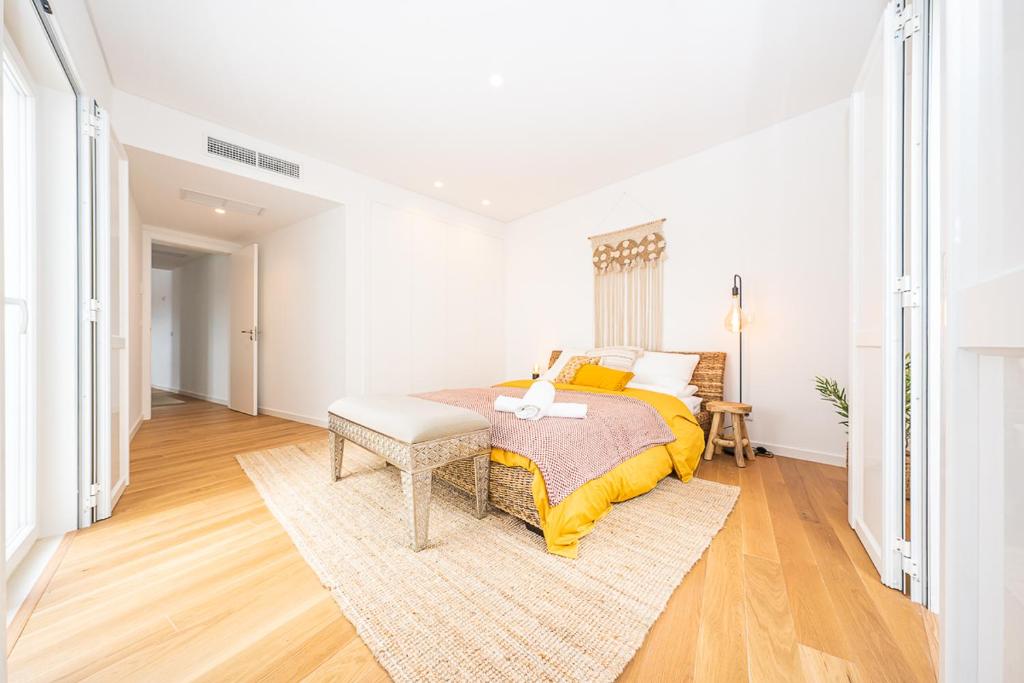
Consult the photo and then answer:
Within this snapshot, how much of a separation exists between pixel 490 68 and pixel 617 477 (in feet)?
8.58

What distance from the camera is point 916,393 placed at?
133cm

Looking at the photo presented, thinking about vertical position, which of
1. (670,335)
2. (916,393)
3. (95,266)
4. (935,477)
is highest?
(95,266)

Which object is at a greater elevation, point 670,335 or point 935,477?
point 670,335

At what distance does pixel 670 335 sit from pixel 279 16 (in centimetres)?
366

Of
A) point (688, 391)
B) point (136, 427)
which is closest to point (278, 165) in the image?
point (136, 427)

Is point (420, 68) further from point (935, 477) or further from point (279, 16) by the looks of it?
point (935, 477)

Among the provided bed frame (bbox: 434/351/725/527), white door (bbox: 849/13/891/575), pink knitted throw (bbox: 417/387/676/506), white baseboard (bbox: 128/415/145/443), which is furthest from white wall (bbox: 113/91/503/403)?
white door (bbox: 849/13/891/575)

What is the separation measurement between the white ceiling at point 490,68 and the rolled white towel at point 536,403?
6.68 ft

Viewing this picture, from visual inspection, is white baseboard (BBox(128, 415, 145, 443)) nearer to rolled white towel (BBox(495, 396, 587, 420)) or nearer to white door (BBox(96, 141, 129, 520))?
white door (BBox(96, 141, 129, 520))

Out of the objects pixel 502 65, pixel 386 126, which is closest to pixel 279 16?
pixel 386 126

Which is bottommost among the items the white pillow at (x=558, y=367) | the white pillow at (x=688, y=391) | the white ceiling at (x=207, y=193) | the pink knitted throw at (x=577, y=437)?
the pink knitted throw at (x=577, y=437)

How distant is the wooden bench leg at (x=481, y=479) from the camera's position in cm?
188

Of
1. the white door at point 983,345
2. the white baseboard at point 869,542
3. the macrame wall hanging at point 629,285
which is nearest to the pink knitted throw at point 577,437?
the white baseboard at point 869,542

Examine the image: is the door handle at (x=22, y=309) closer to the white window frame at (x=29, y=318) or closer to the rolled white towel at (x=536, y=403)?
the white window frame at (x=29, y=318)
